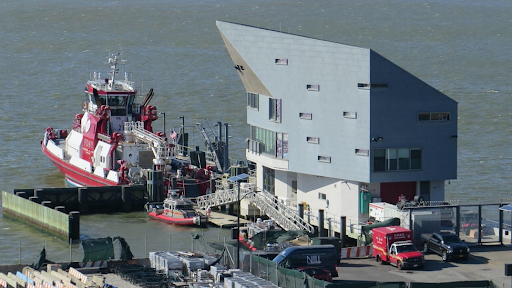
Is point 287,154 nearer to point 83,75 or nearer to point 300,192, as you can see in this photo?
point 300,192

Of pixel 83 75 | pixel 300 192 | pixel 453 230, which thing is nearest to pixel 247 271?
pixel 453 230

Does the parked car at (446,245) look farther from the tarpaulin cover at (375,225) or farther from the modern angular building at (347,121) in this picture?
the modern angular building at (347,121)

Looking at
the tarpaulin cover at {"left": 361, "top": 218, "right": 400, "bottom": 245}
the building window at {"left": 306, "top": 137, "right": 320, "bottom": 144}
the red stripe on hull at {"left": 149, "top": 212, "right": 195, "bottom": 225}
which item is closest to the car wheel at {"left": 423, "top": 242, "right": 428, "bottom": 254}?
the tarpaulin cover at {"left": 361, "top": 218, "right": 400, "bottom": 245}

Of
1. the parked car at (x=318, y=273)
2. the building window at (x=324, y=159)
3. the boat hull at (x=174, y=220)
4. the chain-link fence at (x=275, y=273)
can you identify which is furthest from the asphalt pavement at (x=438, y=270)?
the boat hull at (x=174, y=220)

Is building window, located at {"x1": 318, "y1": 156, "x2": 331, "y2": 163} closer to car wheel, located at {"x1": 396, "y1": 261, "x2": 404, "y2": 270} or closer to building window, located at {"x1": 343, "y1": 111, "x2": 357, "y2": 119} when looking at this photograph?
building window, located at {"x1": 343, "y1": 111, "x2": 357, "y2": 119}

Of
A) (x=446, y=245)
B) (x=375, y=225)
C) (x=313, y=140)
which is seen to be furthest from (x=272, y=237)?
(x=446, y=245)

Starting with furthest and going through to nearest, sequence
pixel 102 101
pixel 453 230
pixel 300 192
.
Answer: pixel 102 101
pixel 300 192
pixel 453 230
